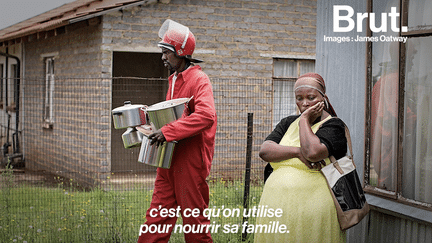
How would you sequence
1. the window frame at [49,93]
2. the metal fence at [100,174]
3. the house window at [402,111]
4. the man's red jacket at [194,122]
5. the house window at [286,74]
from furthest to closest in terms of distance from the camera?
the window frame at [49,93] → the house window at [286,74] → the metal fence at [100,174] → the man's red jacket at [194,122] → the house window at [402,111]

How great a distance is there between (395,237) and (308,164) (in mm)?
1219

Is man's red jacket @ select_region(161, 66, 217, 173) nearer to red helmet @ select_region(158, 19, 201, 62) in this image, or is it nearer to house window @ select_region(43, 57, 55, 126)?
red helmet @ select_region(158, 19, 201, 62)

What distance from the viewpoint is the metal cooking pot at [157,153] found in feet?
14.5

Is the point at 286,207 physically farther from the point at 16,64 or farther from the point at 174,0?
the point at 16,64

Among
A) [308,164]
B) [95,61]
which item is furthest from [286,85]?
[308,164]

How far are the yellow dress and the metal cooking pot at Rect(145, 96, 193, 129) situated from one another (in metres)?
1.17

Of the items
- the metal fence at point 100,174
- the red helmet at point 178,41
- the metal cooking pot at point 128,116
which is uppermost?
the red helmet at point 178,41

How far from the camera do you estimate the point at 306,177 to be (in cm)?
343

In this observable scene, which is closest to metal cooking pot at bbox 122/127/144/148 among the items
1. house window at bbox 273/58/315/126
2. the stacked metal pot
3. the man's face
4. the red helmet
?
the stacked metal pot

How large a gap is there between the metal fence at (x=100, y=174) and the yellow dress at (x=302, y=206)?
2.67 m

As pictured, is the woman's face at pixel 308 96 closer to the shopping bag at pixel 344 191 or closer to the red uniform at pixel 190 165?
the shopping bag at pixel 344 191

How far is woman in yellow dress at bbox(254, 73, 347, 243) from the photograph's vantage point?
3340 millimetres

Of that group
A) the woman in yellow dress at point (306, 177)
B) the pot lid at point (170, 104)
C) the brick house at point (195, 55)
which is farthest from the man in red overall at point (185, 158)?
the brick house at point (195, 55)

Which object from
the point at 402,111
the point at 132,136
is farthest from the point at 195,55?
the point at 402,111
